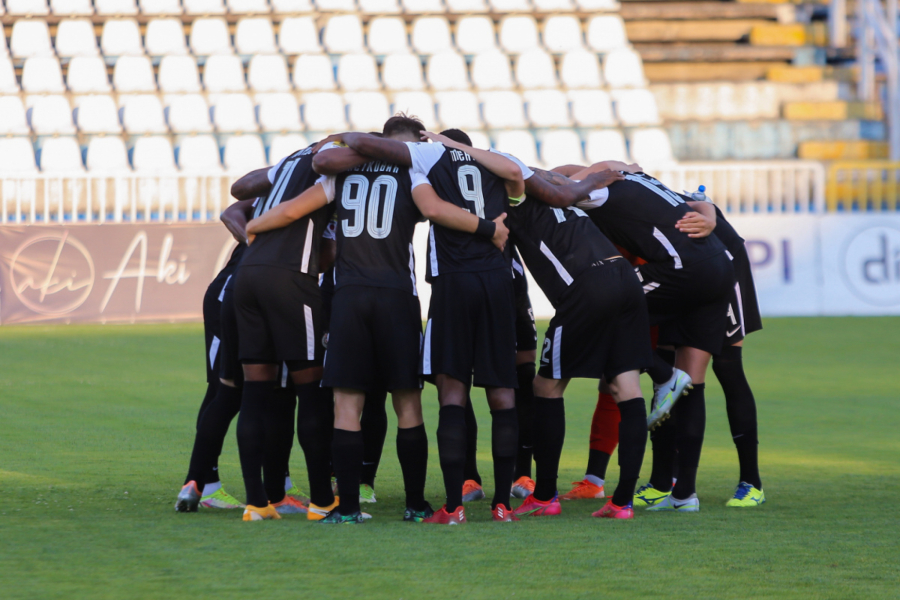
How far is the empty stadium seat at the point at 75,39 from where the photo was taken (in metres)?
17.9

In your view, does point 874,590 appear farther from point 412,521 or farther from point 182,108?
point 182,108

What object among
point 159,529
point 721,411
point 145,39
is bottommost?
point 721,411

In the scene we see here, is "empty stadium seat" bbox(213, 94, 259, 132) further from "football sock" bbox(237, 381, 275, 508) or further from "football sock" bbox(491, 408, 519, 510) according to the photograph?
"football sock" bbox(491, 408, 519, 510)

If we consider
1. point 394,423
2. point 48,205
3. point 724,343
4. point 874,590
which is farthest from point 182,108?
point 874,590

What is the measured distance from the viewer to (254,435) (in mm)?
4539

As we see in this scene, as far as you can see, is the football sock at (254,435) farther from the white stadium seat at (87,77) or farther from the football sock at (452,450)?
the white stadium seat at (87,77)

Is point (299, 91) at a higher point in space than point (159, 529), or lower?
higher

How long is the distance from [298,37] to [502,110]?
12.8 feet

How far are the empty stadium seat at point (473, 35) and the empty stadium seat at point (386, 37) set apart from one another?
3.34ft

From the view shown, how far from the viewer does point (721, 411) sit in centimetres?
810

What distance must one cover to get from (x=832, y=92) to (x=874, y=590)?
17116 mm

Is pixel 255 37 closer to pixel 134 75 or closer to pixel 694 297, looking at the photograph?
pixel 134 75

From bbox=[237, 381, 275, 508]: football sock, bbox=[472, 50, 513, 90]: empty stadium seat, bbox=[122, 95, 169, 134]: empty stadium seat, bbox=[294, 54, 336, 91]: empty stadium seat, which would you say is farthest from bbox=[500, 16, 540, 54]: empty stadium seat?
bbox=[237, 381, 275, 508]: football sock

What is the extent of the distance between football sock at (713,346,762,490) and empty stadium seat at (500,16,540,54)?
1443 cm
